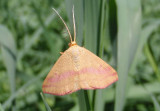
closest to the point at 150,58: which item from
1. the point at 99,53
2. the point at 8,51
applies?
the point at 99,53

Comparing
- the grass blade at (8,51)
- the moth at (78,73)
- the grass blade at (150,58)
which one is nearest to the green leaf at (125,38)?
the moth at (78,73)

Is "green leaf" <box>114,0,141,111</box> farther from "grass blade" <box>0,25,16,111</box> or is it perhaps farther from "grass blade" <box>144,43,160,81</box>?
"grass blade" <box>0,25,16,111</box>

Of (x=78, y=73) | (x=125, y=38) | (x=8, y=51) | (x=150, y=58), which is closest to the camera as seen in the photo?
(x=78, y=73)

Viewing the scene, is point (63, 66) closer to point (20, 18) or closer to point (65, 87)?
point (65, 87)

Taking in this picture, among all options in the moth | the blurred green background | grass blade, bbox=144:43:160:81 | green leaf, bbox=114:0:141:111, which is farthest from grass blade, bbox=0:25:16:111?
grass blade, bbox=144:43:160:81

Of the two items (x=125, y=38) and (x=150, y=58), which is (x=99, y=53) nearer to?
(x=125, y=38)

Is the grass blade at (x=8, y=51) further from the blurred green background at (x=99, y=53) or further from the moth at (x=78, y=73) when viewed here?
the moth at (x=78, y=73)
